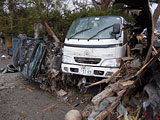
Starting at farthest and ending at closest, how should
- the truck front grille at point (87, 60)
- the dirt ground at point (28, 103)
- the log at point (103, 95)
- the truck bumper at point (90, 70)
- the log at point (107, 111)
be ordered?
1. the truck front grille at point (87, 60)
2. the truck bumper at point (90, 70)
3. the dirt ground at point (28, 103)
4. the log at point (103, 95)
5. the log at point (107, 111)

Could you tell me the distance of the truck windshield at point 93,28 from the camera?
12.6 ft

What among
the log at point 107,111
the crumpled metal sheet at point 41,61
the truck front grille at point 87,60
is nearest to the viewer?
the log at point 107,111

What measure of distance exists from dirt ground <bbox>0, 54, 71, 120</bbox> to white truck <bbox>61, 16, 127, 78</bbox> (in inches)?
37.8

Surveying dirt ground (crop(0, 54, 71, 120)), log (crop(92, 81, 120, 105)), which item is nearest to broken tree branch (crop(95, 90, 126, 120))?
log (crop(92, 81, 120, 105))

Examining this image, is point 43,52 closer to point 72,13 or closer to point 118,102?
point 118,102

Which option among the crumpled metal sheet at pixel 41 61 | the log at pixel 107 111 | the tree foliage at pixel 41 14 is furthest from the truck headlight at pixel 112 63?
the tree foliage at pixel 41 14

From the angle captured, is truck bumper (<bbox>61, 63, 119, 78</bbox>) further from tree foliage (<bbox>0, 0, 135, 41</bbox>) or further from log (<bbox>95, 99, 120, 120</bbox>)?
tree foliage (<bbox>0, 0, 135, 41</bbox>)

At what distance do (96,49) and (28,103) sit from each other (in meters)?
2.26

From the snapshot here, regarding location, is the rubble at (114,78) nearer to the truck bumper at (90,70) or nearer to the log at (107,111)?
the log at (107,111)

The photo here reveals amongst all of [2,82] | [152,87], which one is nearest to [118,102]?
[152,87]

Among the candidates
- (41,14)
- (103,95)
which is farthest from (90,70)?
(41,14)

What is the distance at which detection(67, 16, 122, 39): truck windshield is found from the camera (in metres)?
3.83

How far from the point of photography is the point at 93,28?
409 centimetres

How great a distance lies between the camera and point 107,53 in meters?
3.50
